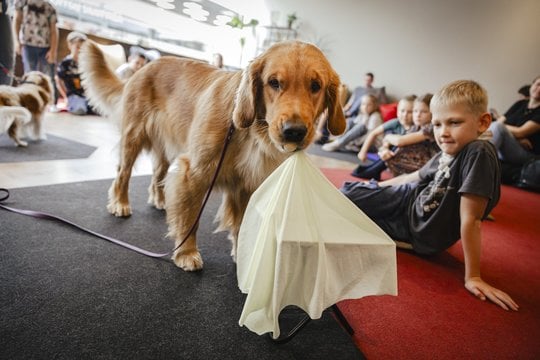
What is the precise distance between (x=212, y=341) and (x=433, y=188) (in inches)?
60.4

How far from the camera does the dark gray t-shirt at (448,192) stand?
5.16 ft

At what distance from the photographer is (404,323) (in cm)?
132

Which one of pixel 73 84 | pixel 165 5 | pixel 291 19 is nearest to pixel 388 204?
pixel 73 84

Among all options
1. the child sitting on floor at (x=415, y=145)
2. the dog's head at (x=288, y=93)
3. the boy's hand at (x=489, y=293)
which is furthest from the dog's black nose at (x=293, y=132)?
the child sitting on floor at (x=415, y=145)

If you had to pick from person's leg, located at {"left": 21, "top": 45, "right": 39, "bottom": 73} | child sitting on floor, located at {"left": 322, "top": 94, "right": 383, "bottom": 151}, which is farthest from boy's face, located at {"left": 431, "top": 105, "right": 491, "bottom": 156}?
person's leg, located at {"left": 21, "top": 45, "right": 39, "bottom": 73}

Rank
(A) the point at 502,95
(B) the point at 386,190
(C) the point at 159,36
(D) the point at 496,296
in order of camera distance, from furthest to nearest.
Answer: (C) the point at 159,36
(A) the point at 502,95
(B) the point at 386,190
(D) the point at 496,296

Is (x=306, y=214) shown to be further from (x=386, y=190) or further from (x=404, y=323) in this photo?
(x=386, y=190)

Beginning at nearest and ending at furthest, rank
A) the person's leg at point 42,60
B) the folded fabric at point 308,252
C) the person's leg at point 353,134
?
the folded fabric at point 308,252
the person's leg at point 42,60
the person's leg at point 353,134

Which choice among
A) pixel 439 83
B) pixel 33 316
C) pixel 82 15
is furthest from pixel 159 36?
pixel 33 316

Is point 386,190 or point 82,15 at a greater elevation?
point 82,15

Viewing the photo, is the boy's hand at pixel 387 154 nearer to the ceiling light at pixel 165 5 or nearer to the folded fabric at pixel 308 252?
the folded fabric at pixel 308 252

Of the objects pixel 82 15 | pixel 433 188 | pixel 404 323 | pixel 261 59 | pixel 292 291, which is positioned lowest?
pixel 404 323

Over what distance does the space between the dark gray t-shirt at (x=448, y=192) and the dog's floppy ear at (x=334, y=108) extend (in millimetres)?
756

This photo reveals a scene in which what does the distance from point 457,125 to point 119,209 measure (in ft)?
6.94
